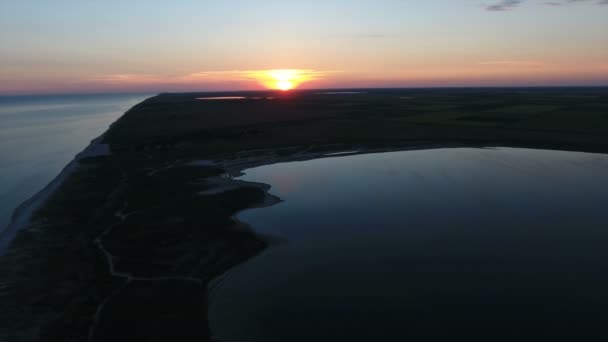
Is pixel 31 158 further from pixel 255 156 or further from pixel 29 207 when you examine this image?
pixel 255 156

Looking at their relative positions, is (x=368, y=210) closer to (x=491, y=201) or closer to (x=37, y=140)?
(x=491, y=201)

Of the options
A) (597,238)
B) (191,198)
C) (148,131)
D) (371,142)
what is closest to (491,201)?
(597,238)

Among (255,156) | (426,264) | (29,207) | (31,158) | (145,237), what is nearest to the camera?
(426,264)

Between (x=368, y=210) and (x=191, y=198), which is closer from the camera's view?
(x=368, y=210)

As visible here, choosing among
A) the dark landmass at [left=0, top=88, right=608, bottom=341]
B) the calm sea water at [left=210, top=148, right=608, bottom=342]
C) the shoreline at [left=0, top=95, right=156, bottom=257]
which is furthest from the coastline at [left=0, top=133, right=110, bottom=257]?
the calm sea water at [left=210, top=148, right=608, bottom=342]

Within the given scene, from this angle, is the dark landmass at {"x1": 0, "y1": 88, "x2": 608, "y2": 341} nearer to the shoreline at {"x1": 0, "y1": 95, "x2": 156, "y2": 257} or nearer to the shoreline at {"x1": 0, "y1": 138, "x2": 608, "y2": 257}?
the shoreline at {"x1": 0, "y1": 138, "x2": 608, "y2": 257}

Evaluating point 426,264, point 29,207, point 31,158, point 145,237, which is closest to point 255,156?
point 29,207

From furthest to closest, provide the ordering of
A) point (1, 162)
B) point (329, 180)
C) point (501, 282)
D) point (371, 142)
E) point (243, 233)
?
point (371, 142)
point (1, 162)
point (329, 180)
point (243, 233)
point (501, 282)

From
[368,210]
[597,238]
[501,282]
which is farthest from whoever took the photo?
[368,210]
